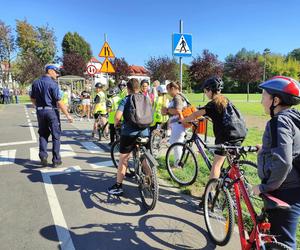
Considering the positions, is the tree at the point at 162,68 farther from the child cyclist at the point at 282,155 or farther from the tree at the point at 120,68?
the child cyclist at the point at 282,155

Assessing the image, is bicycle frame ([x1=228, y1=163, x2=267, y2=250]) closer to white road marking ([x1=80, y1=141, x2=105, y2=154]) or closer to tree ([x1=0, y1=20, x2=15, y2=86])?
white road marking ([x1=80, y1=141, x2=105, y2=154])

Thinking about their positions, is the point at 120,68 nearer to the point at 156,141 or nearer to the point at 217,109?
the point at 156,141

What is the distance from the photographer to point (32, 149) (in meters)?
7.75

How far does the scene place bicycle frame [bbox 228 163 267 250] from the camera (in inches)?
91.3

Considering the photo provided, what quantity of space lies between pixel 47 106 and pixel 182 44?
371 centimetres

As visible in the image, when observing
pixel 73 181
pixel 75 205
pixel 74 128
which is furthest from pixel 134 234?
pixel 74 128

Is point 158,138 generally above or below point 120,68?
below

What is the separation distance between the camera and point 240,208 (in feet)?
9.09

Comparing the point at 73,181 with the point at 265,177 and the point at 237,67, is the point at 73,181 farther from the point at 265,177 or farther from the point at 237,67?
the point at 237,67

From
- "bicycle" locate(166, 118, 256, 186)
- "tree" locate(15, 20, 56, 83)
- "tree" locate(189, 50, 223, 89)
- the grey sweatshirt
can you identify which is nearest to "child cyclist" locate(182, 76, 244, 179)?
"bicycle" locate(166, 118, 256, 186)

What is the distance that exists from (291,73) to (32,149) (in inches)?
2853

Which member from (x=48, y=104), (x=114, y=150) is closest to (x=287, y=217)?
(x=114, y=150)

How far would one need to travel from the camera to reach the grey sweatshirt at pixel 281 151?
1.87 meters

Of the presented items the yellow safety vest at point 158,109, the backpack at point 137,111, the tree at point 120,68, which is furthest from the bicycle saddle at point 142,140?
the tree at point 120,68
